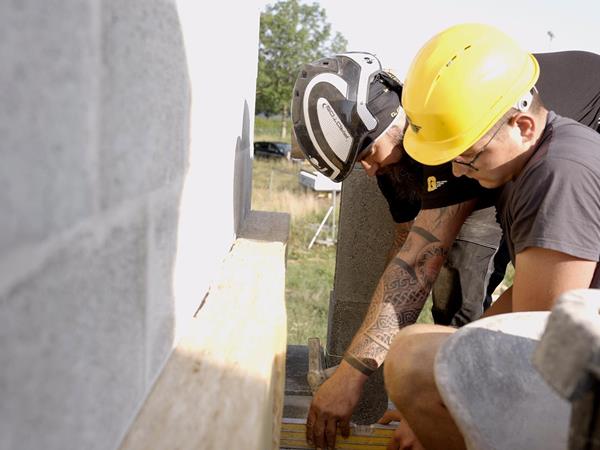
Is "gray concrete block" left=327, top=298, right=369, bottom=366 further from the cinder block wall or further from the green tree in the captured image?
the green tree

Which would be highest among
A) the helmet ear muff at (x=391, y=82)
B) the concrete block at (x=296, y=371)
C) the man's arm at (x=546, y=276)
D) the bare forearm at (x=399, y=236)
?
the helmet ear muff at (x=391, y=82)

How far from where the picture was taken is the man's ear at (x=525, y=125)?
98.0 inches

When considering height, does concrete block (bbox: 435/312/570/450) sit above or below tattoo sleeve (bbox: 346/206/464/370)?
above

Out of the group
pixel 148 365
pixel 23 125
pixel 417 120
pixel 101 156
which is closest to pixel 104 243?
pixel 101 156

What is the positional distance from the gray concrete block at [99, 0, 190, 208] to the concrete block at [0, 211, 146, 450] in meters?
0.12

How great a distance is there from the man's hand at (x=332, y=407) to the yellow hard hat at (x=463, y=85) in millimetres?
1039

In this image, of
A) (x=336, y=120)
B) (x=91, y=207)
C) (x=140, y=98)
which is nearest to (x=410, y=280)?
(x=336, y=120)

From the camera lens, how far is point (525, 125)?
250cm

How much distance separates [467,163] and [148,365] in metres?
1.63

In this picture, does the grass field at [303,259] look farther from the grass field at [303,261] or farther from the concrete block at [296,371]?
the concrete block at [296,371]

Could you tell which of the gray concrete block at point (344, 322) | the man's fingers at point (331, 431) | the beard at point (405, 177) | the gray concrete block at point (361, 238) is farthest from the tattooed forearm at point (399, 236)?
the man's fingers at point (331, 431)

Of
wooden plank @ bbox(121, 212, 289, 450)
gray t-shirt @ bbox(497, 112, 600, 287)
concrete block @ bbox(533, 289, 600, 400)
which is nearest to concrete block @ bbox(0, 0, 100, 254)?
wooden plank @ bbox(121, 212, 289, 450)

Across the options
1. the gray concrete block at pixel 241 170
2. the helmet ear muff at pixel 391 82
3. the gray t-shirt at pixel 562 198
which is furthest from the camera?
the gray concrete block at pixel 241 170

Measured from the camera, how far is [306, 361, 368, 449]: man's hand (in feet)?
8.37
